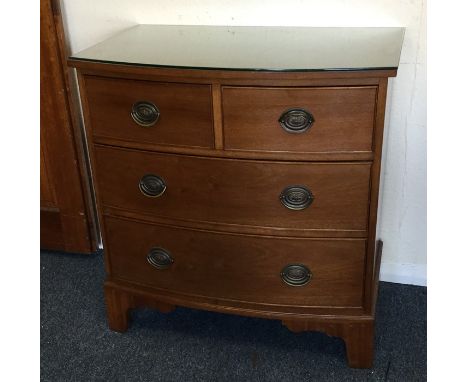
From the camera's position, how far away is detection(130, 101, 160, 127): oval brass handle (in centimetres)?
151

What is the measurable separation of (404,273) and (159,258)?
863mm

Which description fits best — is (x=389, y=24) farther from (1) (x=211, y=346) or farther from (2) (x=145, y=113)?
(1) (x=211, y=346)

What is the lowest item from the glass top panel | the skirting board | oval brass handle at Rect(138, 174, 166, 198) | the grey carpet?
the grey carpet

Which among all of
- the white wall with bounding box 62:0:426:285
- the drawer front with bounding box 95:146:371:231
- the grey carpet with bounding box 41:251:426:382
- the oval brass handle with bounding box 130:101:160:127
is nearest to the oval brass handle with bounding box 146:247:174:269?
the drawer front with bounding box 95:146:371:231

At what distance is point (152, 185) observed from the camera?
1614mm

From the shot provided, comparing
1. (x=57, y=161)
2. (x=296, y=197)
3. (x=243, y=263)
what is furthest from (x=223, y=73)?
(x=57, y=161)

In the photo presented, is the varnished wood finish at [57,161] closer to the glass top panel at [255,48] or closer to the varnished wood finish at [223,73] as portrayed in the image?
the glass top panel at [255,48]

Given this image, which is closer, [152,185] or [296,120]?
[296,120]

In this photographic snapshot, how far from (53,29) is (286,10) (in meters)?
0.76

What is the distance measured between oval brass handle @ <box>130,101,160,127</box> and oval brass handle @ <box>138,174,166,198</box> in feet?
0.50

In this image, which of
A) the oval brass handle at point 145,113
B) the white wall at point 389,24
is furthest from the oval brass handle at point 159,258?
the white wall at point 389,24

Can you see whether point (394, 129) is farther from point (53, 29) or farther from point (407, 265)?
point (53, 29)

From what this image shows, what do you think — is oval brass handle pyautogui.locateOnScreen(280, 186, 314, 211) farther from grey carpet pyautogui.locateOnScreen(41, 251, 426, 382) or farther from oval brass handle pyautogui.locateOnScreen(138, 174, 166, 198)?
grey carpet pyautogui.locateOnScreen(41, 251, 426, 382)

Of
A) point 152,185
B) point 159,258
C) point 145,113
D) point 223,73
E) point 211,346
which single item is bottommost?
point 211,346
